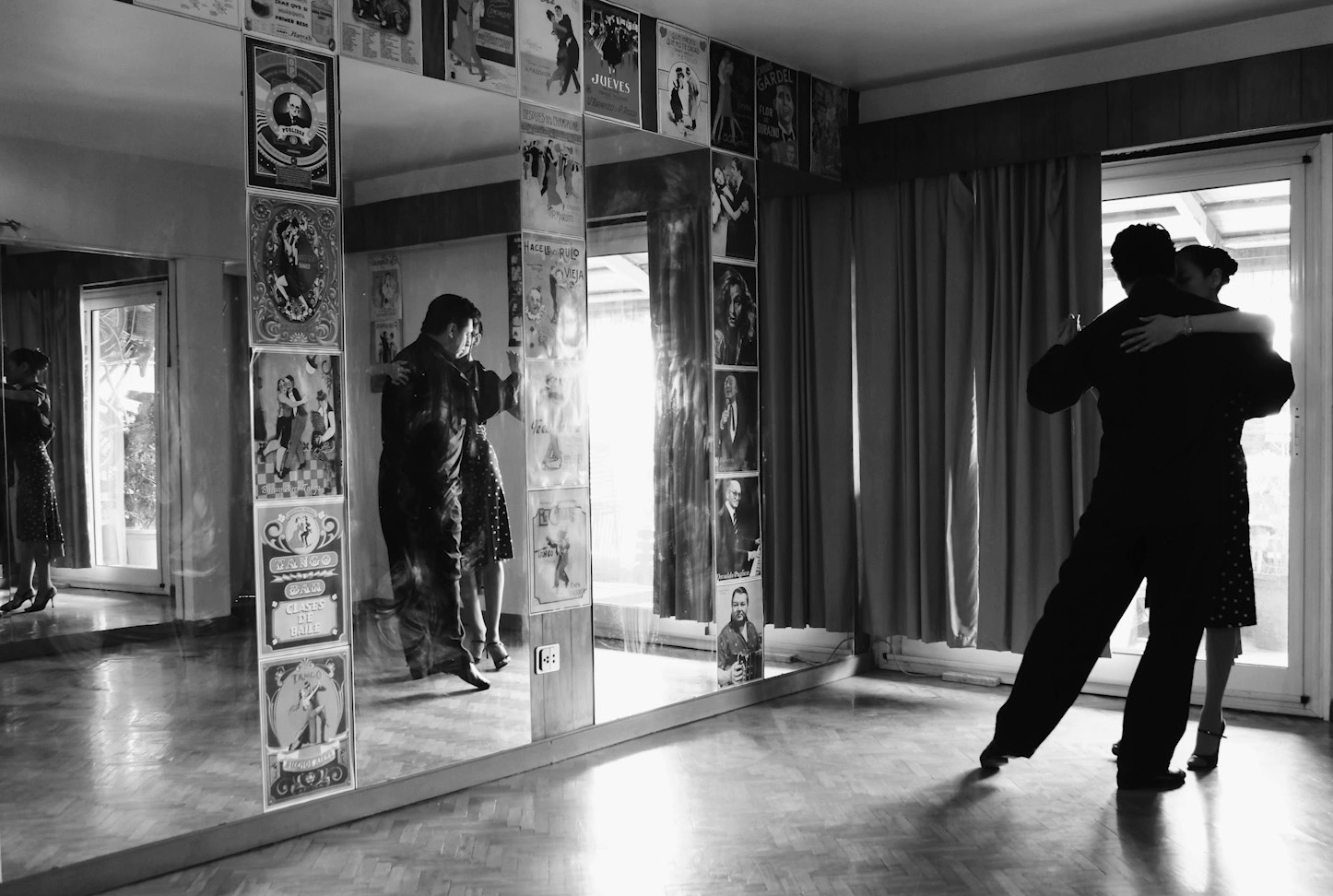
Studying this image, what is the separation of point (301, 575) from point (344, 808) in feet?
2.18

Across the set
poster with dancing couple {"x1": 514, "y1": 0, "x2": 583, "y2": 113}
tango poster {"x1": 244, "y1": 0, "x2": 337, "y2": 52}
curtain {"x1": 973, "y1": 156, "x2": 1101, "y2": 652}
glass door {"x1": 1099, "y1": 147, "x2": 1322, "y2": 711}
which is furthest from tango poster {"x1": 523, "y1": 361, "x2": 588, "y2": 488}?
glass door {"x1": 1099, "y1": 147, "x2": 1322, "y2": 711}

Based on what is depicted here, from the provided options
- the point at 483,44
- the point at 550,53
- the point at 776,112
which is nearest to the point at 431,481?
the point at 483,44

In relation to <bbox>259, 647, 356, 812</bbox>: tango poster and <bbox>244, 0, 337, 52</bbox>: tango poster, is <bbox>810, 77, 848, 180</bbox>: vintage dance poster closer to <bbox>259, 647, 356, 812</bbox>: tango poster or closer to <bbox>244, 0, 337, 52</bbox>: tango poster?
<bbox>244, 0, 337, 52</bbox>: tango poster

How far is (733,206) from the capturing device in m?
4.41

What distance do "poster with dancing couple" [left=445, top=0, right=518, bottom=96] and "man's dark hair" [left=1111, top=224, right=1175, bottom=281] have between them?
1.88 meters

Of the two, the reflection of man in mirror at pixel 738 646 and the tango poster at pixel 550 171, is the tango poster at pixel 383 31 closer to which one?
the tango poster at pixel 550 171

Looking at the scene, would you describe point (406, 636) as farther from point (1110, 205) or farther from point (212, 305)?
point (1110, 205)

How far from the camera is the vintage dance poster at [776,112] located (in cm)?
454

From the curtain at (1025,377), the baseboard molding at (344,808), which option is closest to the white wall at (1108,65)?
the curtain at (1025,377)

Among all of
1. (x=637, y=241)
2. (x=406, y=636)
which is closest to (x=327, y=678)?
(x=406, y=636)

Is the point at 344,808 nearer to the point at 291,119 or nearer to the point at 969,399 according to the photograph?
the point at 291,119

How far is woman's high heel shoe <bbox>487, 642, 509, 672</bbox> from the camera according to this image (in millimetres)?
3418

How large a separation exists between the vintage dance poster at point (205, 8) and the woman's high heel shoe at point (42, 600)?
1.32 metres

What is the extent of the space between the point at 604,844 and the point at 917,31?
3.08 m
